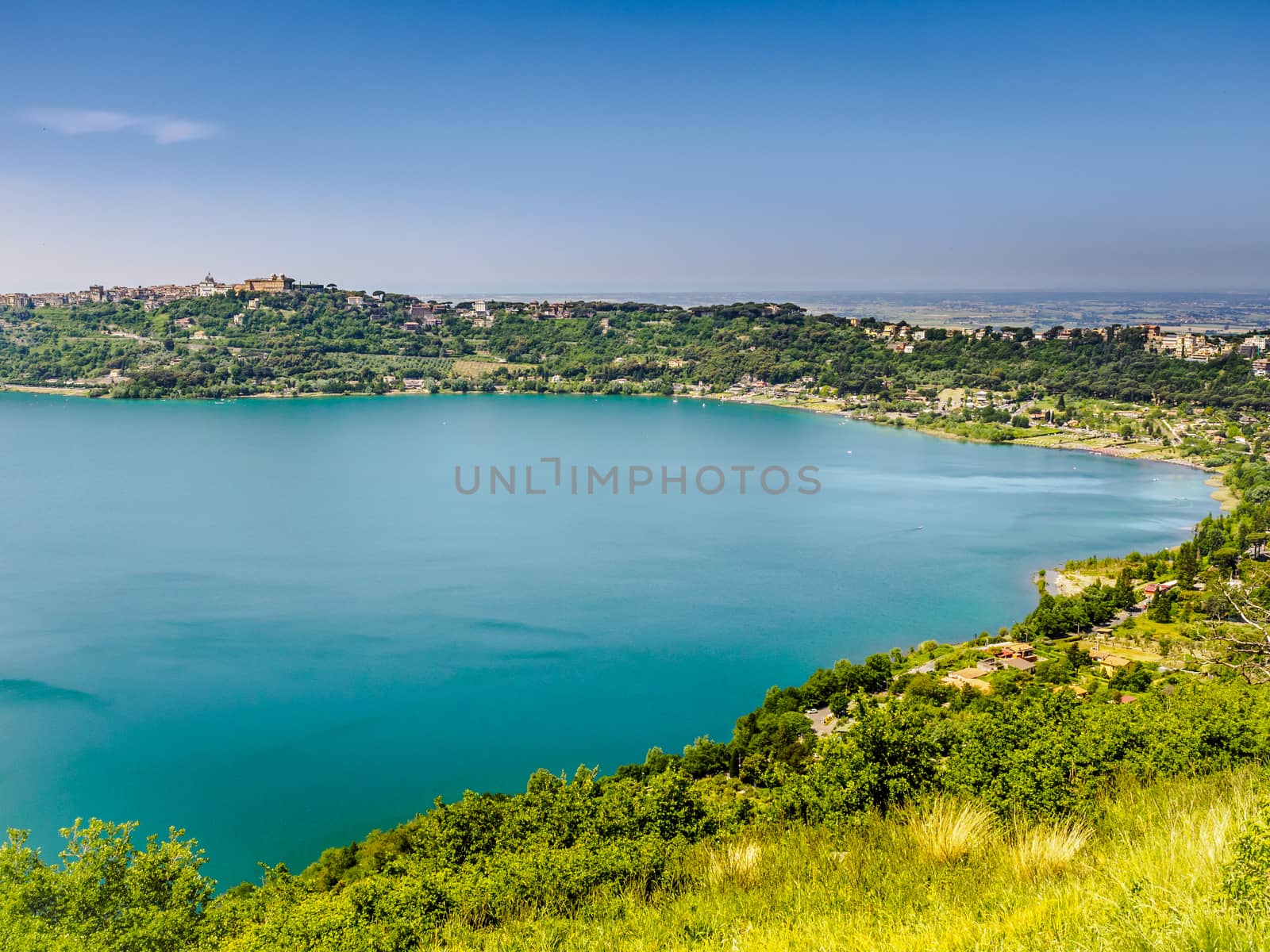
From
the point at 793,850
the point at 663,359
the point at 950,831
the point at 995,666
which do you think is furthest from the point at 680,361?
the point at 950,831

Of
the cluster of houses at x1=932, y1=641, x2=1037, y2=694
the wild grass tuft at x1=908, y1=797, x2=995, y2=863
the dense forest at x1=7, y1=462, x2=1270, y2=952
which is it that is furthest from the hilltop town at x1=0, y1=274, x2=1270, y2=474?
the wild grass tuft at x1=908, y1=797, x2=995, y2=863

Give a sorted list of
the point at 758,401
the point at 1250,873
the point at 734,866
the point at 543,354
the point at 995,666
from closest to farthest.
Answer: the point at 1250,873
the point at 734,866
the point at 995,666
the point at 758,401
the point at 543,354

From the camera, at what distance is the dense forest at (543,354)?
39031 millimetres

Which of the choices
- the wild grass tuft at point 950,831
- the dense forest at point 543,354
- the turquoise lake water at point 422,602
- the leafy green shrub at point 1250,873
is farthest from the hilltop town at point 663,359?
the leafy green shrub at point 1250,873

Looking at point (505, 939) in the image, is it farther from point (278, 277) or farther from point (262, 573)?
point (278, 277)

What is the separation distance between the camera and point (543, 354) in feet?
168

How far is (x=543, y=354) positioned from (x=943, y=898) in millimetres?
49876

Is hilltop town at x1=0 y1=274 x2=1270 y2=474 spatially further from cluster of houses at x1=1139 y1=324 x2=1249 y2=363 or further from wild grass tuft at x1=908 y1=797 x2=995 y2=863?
wild grass tuft at x1=908 y1=797 x2=995 y2=863

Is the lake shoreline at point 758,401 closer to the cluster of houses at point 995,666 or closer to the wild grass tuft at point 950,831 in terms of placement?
the cluster of houses at point 995,666

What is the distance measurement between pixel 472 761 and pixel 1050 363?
3864cm

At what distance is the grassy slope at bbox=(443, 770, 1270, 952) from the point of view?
5.98 feet

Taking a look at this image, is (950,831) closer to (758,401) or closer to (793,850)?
(793,850)

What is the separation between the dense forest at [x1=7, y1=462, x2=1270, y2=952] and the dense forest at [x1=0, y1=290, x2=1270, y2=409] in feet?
109

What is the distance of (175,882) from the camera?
178 inches
